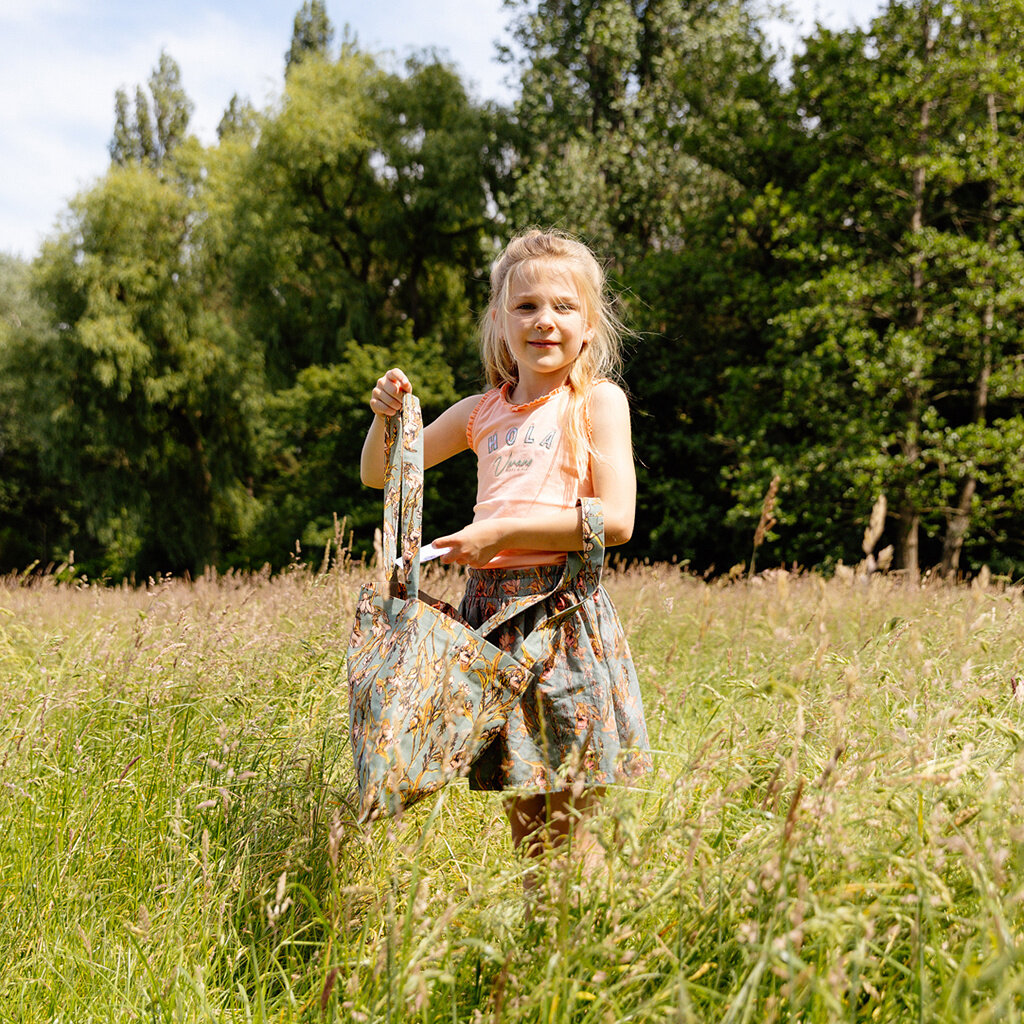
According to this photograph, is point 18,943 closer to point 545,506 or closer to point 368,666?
point 368,666

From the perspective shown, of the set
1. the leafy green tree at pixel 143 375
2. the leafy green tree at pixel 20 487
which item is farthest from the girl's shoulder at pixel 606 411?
the leafy green tree at pixel 20 487

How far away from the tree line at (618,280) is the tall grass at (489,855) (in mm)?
1462

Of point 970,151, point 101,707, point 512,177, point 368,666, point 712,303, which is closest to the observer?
point 368,666

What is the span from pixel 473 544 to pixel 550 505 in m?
0.32

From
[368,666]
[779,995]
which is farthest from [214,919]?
[779,995]

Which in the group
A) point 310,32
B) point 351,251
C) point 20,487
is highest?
point 310,32

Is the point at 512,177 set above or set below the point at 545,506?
above

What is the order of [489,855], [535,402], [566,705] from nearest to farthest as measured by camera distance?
[566,705]
[535,402]
[489,855]

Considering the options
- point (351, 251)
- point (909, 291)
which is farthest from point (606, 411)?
point (351, 251)

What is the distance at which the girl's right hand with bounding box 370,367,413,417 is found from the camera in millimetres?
1915

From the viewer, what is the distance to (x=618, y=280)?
8.88 metres

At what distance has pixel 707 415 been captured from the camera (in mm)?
14461

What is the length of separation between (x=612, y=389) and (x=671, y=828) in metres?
1.04

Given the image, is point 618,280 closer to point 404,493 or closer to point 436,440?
point 436,440
